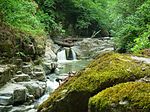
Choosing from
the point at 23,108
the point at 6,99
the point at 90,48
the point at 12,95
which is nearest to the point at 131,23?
the point at 12,95

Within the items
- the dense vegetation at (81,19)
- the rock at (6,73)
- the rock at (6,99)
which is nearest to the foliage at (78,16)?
the dense vegetation at (81,19)

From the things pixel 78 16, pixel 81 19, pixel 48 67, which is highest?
pixel 78 16

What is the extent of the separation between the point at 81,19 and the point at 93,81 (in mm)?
29109

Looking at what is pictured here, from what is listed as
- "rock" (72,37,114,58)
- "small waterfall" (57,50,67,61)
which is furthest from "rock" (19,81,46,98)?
"rock" (72,37,114,58)

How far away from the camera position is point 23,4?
14.8 metres

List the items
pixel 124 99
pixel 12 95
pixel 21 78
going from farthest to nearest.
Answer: pixel 21 78
pixel 12 95
pixel 124 99

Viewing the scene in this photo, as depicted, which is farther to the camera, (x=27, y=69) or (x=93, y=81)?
(x=27, y=69)

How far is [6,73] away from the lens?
1033 centimetres

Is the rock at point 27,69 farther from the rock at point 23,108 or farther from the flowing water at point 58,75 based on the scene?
the rock at point 23,108

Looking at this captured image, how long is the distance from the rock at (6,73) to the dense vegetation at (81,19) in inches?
98.1

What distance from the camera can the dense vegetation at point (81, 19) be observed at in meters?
13.1

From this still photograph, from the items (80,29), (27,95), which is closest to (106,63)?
(27,95)

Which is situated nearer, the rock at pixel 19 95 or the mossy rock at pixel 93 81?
the mossy rock at pixel 93 81

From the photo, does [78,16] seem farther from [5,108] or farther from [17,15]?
[5,108]
